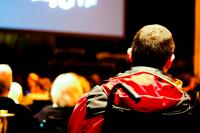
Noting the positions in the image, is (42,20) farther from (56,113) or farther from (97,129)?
(97,129)

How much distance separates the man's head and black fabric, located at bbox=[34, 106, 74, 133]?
1.59 meters

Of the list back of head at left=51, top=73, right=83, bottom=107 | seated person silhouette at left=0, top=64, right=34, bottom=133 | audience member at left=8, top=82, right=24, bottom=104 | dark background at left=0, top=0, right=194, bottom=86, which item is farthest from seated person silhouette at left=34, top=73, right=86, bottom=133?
dark background at left=0, top=0, right=194, bottom=86

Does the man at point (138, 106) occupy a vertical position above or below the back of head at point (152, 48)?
below

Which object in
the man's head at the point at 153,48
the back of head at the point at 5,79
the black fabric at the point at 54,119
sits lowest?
the black fabric at the point at 54,119

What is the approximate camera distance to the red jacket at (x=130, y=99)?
4.79ft

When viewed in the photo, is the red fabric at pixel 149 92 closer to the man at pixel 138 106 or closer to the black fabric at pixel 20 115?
the man at pixel 138 106

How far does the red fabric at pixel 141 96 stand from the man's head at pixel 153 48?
8 centimetres

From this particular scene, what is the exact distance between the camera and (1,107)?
90.9 inches

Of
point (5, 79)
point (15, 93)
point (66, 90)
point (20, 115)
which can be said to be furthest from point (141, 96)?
point (66, 90)

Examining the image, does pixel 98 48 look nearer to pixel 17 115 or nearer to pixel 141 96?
pixel 17 115

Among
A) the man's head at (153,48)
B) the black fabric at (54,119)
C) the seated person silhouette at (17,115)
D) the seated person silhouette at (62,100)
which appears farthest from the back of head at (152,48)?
the seated person silhouette at (62,100)

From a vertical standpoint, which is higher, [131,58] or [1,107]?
[131,58]

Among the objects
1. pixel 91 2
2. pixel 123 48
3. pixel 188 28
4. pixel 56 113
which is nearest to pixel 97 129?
pixel 56 113

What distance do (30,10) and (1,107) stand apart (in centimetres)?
130
